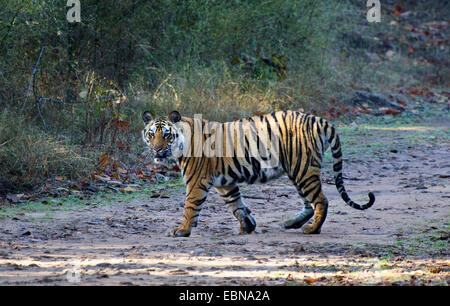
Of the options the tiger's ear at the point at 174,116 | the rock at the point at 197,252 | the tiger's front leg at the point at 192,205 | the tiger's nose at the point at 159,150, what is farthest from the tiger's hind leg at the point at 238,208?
the rock at the point at 197,252

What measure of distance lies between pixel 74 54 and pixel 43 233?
575 centimetres

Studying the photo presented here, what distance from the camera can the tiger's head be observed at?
6.65m

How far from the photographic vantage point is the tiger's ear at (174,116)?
6.66 metres

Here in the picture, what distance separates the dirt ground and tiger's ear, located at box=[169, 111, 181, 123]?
107 cm

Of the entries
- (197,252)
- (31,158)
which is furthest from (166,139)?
(31,158)

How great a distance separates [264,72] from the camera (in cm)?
1391

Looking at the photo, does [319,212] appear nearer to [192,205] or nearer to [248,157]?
[248,157]

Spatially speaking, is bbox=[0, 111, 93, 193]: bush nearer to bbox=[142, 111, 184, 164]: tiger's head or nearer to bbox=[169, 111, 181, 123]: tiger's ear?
bbox=[142, 111, 184, 164]: tiger's head

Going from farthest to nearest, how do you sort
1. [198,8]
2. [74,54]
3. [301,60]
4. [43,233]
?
[301,60] < [198,8] < [74,54] < [43,233]

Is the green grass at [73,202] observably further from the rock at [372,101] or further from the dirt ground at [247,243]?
the rock at [372,101]

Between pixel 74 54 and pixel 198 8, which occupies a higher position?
pixel 198 8

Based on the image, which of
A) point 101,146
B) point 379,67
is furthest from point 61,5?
point 379,67
